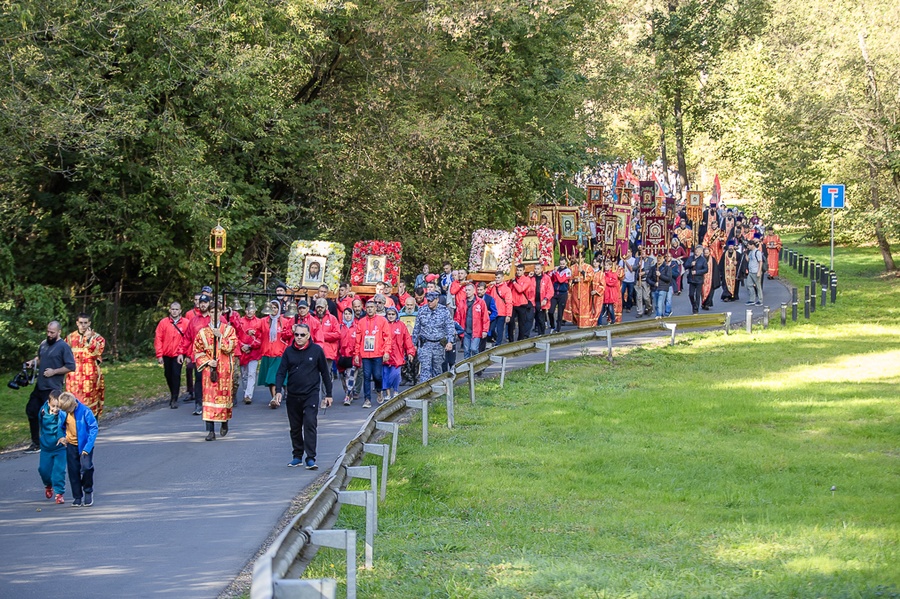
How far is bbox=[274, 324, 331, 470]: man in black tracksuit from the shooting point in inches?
572

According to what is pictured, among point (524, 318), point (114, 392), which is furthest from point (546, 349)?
point (114, 392)

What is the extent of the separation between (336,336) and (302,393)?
5039 millimetres

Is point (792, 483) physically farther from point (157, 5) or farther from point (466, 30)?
point (466, 30)

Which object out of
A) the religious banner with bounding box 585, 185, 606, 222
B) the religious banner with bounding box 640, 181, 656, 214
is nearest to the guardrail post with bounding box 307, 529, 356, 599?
the religious banner with bounding box 585, 185, 606, 222

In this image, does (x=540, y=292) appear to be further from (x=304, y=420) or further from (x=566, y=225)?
(x=566, y=225)

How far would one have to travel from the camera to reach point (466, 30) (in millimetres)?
30375

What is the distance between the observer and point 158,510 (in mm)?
12234

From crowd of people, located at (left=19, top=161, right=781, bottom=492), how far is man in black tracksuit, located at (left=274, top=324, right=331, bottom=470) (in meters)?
0.01

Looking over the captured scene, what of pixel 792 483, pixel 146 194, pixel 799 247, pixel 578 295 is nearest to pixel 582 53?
pixel 578 295

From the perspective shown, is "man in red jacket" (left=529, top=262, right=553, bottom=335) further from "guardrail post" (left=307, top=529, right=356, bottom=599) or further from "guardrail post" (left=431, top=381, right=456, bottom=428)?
"guardrail post" (left=307, top=529, right=356, bottom=599)

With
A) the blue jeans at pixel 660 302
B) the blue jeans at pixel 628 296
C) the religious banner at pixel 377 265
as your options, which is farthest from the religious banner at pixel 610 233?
the religious banner at pixel 377 265

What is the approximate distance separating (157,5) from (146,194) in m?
4.49

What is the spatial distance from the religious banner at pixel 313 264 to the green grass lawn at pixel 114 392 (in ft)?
12.3

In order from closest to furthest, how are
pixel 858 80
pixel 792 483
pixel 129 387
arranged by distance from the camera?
pixel 792 483 < pixel 129 387 < pixel 858 80
